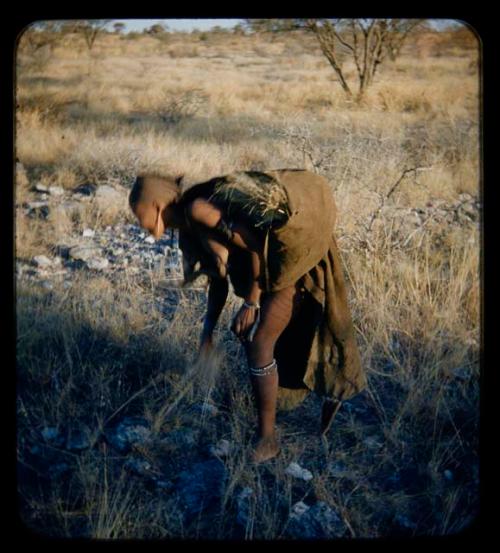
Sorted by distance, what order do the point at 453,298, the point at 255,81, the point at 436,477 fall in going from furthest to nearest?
1. the point at 255,81
2. the point at 453,298
3. the point at 436,477

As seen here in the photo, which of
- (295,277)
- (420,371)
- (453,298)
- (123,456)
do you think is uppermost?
(295,277)

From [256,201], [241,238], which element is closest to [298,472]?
[241,238]

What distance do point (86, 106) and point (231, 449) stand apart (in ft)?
17.5

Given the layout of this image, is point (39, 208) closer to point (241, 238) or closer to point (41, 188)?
point (41, 188)

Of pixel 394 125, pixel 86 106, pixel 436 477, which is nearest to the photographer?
pixel 436 477

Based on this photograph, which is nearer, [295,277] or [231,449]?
[295,277]

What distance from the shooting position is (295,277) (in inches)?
101

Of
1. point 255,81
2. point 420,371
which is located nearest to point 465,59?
point 420,371

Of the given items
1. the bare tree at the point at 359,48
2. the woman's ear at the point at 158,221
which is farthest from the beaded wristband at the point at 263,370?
the bare tree at the point at 359,48

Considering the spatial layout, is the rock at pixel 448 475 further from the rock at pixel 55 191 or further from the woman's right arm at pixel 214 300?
the rock at pixel 55 191

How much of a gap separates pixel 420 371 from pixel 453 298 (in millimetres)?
586

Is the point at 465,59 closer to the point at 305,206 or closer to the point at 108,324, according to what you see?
the point at 305,206

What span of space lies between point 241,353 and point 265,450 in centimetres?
75

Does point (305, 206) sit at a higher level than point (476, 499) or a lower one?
higher
